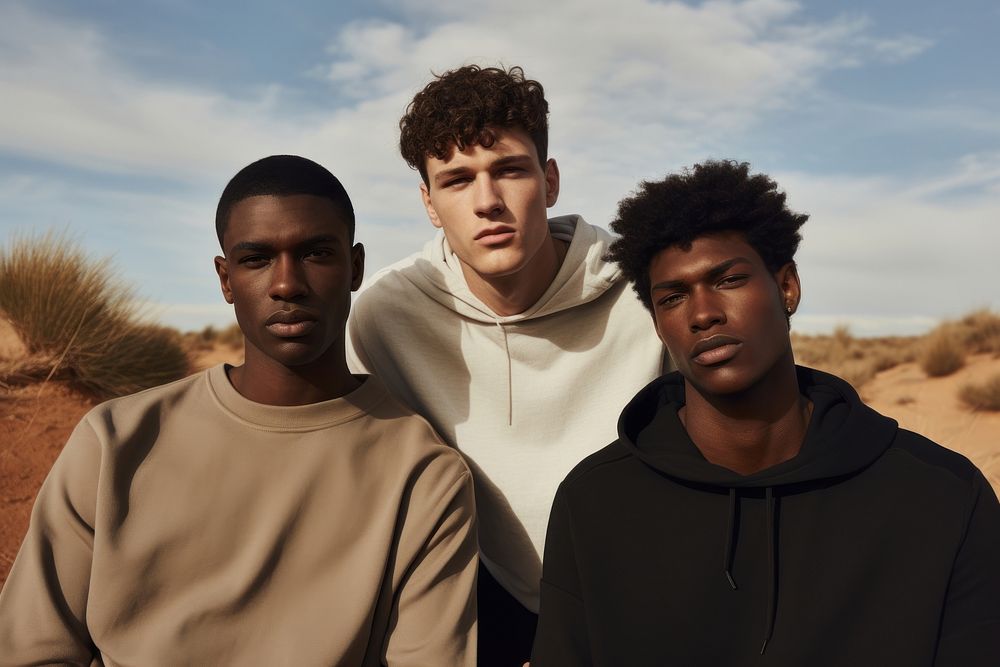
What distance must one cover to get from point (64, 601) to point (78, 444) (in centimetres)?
50

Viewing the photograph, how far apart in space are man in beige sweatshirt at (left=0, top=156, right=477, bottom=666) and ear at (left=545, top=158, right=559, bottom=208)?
1187mm

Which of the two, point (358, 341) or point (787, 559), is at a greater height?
point (358, 341)

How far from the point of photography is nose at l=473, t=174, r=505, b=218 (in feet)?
10.9

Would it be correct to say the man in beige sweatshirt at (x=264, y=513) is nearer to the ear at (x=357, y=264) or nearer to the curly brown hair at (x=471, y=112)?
the ear at (x=357, y=264)

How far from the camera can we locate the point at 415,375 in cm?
373

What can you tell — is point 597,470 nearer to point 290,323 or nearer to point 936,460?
point 936,460

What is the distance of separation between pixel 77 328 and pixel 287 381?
708 centimetres

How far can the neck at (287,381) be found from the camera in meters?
2.90

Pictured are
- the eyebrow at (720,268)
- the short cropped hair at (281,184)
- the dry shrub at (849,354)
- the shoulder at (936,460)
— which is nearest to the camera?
the shoulder at (936,460)

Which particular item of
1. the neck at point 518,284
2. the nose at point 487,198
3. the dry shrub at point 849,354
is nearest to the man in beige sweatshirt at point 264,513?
the nose at point 487,198

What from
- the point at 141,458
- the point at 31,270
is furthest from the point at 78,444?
the point at 31,270

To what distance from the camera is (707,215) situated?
257cm

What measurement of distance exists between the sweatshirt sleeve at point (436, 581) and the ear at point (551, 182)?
1470mm

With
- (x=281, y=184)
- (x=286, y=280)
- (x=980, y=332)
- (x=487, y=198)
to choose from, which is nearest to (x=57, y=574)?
(x=286, y=280)
